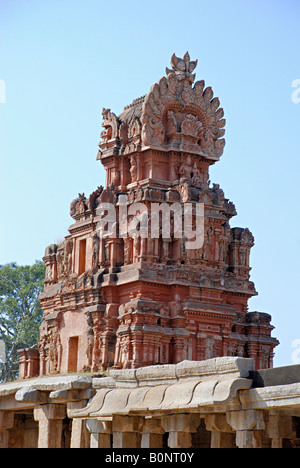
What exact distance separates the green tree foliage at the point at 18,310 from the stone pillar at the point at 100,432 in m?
35.5

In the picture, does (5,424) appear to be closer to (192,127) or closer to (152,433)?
(152,433)

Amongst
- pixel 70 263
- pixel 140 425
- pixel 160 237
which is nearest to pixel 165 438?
pixel 140 425

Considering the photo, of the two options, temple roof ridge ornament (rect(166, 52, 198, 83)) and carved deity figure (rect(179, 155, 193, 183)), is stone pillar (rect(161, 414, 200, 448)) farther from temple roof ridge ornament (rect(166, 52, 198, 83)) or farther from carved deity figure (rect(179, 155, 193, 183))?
temple roof ridge ornament (rect(166, 52, 198, 83))

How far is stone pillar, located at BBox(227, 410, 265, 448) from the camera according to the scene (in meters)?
17.9

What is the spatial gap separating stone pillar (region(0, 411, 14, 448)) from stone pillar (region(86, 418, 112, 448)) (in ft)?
15.4

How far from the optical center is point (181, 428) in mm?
19453

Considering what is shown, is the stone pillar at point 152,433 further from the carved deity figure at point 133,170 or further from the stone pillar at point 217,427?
the carved deity figure at point 133,170

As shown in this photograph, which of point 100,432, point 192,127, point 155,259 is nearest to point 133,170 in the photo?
point 192,127

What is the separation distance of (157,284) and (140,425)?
12018mm

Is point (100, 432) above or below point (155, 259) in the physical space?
below

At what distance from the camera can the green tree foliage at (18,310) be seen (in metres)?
57.5

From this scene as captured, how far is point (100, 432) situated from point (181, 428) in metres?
2.81

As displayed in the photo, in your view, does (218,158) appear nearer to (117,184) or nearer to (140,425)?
(117,184)
